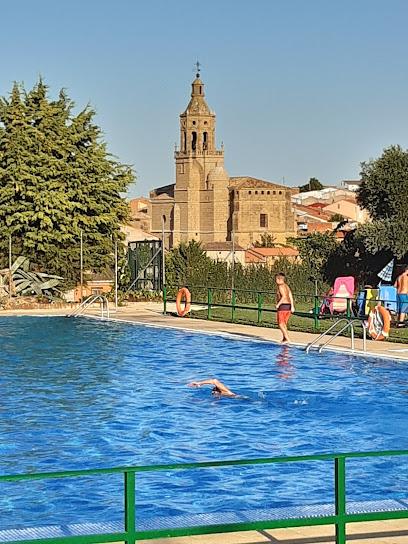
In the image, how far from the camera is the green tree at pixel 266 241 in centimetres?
13775

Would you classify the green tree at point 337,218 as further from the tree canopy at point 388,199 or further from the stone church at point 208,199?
the tree canopy at point 388,199

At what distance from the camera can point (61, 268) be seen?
3253 cm

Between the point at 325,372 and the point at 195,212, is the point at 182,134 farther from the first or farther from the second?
the point at 325,372

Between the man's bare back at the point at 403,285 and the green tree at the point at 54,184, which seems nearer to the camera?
the man's bare back at the point at 403,285

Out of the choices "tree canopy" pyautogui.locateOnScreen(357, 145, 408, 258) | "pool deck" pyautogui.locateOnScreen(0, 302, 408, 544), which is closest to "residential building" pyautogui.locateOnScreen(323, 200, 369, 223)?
"tree canopy" pyautogui.locateOnScreen(357, 145, 408, 258)

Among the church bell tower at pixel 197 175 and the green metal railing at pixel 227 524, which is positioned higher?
the church bell tower at pixel 197 175

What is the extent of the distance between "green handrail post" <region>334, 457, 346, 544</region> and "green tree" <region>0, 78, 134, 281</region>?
2722 cm

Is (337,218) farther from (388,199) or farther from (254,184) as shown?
(388,199)

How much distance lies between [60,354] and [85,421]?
670cm

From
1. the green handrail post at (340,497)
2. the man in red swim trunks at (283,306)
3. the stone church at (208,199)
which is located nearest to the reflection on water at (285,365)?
the man in red swim trunks at (283,306)

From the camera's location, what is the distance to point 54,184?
3228 centimetres

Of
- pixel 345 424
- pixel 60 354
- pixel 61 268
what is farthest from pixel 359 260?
pixel 345 424

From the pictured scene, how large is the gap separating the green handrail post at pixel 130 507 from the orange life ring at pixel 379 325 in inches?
541

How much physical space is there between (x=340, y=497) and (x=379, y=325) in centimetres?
1350
